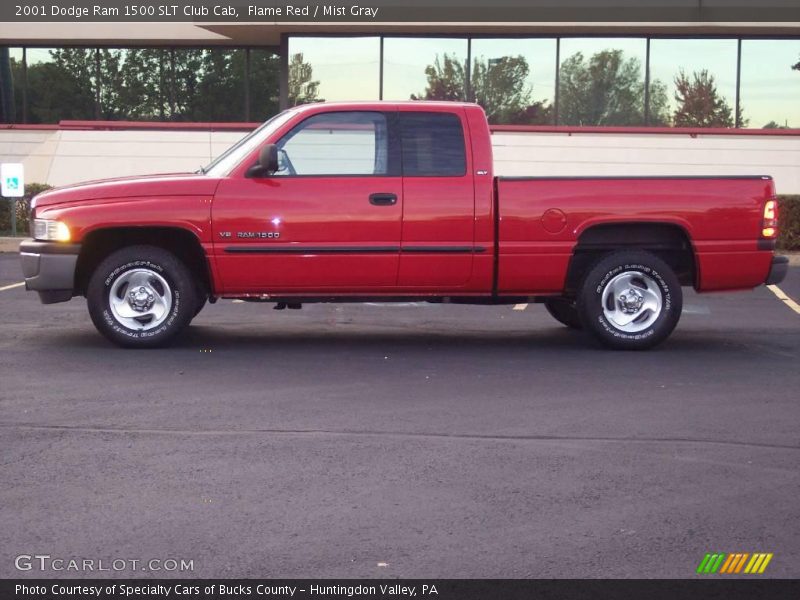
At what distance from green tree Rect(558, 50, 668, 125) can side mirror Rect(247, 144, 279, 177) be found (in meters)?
16.4

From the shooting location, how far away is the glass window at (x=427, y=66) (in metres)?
25.1

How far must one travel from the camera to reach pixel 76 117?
1086 inches

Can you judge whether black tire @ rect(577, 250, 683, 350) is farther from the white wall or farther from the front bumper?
the white wall

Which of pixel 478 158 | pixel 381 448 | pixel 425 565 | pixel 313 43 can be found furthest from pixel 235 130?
pixel 425 565

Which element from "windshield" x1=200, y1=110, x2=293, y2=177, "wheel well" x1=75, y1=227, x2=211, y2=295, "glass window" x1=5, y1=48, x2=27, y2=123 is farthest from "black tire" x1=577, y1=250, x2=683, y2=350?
"glass window" x1=5, y1=48, x2=27, y2=123

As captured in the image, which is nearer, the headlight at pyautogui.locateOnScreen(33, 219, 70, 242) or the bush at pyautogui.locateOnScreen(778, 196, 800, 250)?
the headlight at pyautogui.locateOnScreen(33, 219, 70, 242)

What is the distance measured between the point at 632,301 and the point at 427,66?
15.9 meters

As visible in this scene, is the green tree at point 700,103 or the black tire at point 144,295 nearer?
the black tire at point 144,295

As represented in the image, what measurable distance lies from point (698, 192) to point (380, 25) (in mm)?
15447

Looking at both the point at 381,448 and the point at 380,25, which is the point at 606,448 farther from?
the point at 380,25

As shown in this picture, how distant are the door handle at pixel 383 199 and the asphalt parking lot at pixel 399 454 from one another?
1.16 m

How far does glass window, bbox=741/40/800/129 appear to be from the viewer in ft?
81.7

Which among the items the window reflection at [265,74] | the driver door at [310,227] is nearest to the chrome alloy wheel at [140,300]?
the driver door at [310,227]
